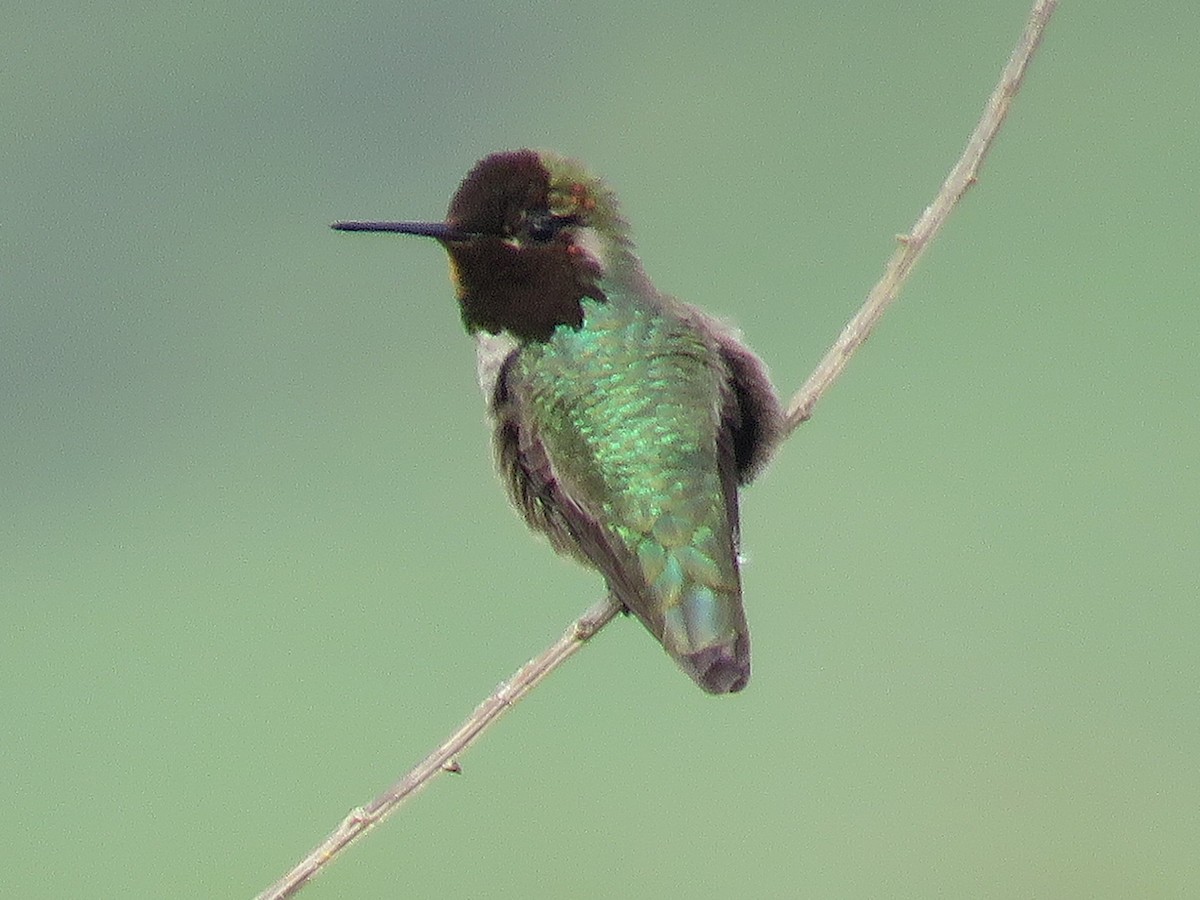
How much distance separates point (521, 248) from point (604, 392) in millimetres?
304

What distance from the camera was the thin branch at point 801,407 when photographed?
7.55 feet

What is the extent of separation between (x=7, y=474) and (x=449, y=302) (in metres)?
3.70

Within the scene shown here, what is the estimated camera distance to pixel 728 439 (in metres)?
3.12

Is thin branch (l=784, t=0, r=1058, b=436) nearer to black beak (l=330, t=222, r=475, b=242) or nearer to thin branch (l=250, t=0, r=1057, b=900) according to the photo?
thin branch (l=250, t=0, r=1057, b=900)

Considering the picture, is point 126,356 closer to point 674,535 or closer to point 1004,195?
point 1004,195

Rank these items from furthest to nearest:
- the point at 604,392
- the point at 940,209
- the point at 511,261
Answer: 1. the point at 511,261
2. the point at 604,392
3. the point at 940,209

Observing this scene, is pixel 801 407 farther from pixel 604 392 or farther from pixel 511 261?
pixel 511 261

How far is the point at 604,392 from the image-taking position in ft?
10.1

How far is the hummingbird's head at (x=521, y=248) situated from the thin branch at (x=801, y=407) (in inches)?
15.2

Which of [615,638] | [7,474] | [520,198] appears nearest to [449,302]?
[7,474]

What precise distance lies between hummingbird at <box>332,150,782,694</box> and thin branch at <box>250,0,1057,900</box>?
0.10 meters

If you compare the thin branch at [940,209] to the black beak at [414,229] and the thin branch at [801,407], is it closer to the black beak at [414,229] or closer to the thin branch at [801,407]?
the thin branch at [801,407]

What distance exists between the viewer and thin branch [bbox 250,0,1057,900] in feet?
7.55

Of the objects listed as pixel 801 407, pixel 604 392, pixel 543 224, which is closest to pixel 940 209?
pixel 801 407
